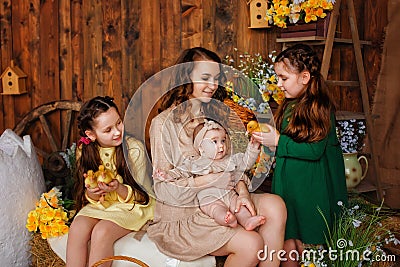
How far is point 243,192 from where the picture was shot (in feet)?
7.89

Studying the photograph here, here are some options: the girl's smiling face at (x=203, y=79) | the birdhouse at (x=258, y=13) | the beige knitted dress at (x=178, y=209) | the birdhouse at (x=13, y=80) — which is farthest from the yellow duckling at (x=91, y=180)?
the birdhouse at (x=13, y=80)

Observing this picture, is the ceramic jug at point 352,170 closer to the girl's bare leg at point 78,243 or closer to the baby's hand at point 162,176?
the baby's hand at point 162,176

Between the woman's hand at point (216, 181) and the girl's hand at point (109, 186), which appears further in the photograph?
the girl's hand at point (109, 186)

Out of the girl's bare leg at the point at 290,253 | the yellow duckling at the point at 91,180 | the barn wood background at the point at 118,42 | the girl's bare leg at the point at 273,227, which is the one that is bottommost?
the girl's bare leg at the point at 290,253

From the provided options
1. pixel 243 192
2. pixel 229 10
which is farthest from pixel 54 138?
pixel 243 192

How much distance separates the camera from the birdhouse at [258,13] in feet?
10.9

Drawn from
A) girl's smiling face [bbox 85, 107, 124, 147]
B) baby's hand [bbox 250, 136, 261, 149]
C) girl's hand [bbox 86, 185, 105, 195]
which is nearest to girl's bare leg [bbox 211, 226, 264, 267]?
baby's hand [bbox 250, 136, 261, 149]

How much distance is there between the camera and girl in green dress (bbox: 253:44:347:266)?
2545mm

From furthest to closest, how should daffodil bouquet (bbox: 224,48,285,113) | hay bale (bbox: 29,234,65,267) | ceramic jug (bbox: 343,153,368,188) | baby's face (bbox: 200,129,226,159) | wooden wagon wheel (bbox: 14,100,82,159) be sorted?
wooden wagon wheel (bbox: 14,100,82,159), ceramic jug (bbox: 343,153,368,188), daffodil bouquet (bbox: 224,48,285,113), hay bale (bbox: 29,234,65,267), baby's face (bbox: 200,129,226,159)

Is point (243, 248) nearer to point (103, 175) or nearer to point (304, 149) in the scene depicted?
point (304, 149)

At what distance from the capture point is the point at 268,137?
2527 mm

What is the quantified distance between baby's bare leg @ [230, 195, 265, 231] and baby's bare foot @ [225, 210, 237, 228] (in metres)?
0.05

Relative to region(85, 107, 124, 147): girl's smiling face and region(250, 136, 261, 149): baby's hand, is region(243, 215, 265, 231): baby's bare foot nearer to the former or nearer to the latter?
region(250, 136, 261, 149): baby's hand

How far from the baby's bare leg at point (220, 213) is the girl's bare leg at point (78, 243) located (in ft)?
1.74
